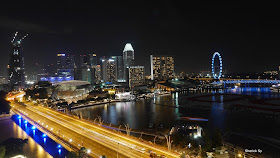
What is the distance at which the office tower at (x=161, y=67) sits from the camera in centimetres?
5669

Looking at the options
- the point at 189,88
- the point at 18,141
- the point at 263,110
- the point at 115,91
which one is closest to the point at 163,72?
the point at 189,88

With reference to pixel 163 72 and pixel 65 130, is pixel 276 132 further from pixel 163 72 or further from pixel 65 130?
pixel 163 72

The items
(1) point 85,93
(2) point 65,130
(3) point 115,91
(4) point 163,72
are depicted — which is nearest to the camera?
(2) point 65,130

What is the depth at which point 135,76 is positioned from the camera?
44562mm

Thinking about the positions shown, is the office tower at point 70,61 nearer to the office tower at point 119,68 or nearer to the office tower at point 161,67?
the office tower at point 119,68

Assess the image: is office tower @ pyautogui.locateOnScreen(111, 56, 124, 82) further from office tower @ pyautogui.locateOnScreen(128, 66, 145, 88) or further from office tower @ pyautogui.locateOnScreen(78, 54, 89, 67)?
office tower @ pyautogui.locateOnScreen(128, 66, 145, 88)

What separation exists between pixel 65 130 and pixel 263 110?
14.0 meters

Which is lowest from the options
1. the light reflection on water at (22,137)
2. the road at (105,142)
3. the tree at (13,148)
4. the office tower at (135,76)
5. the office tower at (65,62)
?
the light reflection on water at (22,137)

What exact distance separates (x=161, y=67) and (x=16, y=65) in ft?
117

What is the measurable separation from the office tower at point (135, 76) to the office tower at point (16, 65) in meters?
19.2

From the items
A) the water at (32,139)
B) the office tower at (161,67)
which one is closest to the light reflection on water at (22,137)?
the water at (32,139)

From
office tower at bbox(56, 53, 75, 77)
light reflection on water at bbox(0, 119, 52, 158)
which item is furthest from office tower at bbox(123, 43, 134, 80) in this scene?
light reflection on water at bbox(0, 119, 52, 158)

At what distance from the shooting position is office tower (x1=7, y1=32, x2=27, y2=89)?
102 ft

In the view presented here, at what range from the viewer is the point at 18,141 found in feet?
25.4
